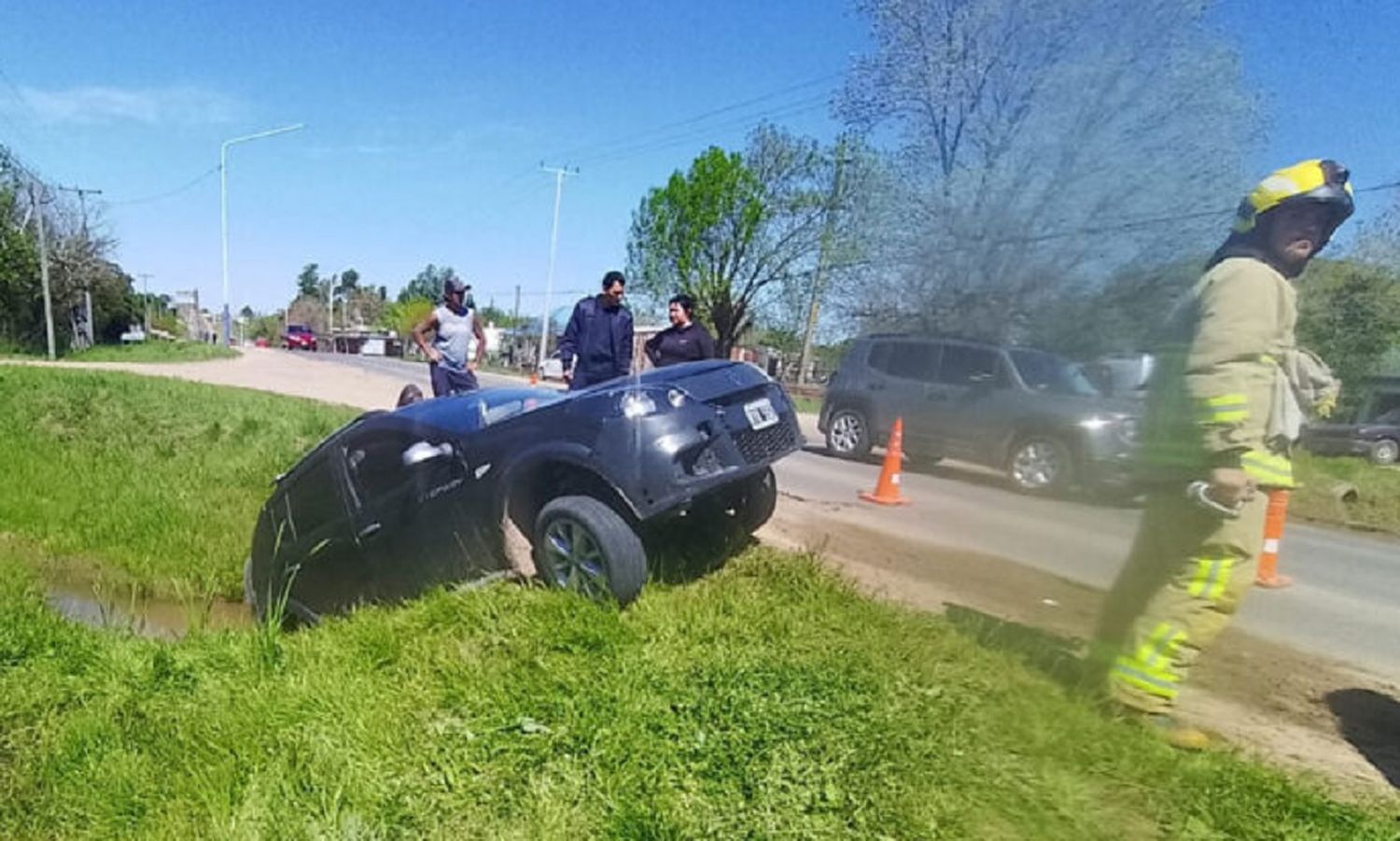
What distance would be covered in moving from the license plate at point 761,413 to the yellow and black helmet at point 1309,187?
142cm

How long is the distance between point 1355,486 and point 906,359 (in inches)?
38.1

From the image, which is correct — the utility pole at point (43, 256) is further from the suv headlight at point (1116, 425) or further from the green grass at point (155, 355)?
the suv headlight at point (1116, 425)

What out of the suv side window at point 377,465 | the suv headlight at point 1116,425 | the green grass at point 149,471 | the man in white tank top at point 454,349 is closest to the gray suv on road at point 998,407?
the suv headlight at point 1116,425

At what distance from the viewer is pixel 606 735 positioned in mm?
1823

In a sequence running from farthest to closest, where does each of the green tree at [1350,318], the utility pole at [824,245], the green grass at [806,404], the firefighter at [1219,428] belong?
the green grass at [806,404], the utility pole at [824,245], the firefighter at [1219,428], the green tree at [1350,318]

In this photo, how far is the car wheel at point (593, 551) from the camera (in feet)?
7.62

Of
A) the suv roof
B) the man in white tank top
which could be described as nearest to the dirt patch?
the suv roof

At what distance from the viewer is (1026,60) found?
1.12 meters

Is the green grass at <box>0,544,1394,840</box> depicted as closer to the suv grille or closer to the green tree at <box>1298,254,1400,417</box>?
the suv grille

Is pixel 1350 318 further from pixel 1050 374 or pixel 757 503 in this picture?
pixel 757 503

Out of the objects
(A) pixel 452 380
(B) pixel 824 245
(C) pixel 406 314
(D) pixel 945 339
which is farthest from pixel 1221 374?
(A) pixel 452 380

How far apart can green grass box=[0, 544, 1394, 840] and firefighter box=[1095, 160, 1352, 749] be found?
9.3 inches

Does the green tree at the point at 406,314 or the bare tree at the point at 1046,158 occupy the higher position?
the bare tree at the point at 1046,158

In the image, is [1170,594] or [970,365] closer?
[970,365]
